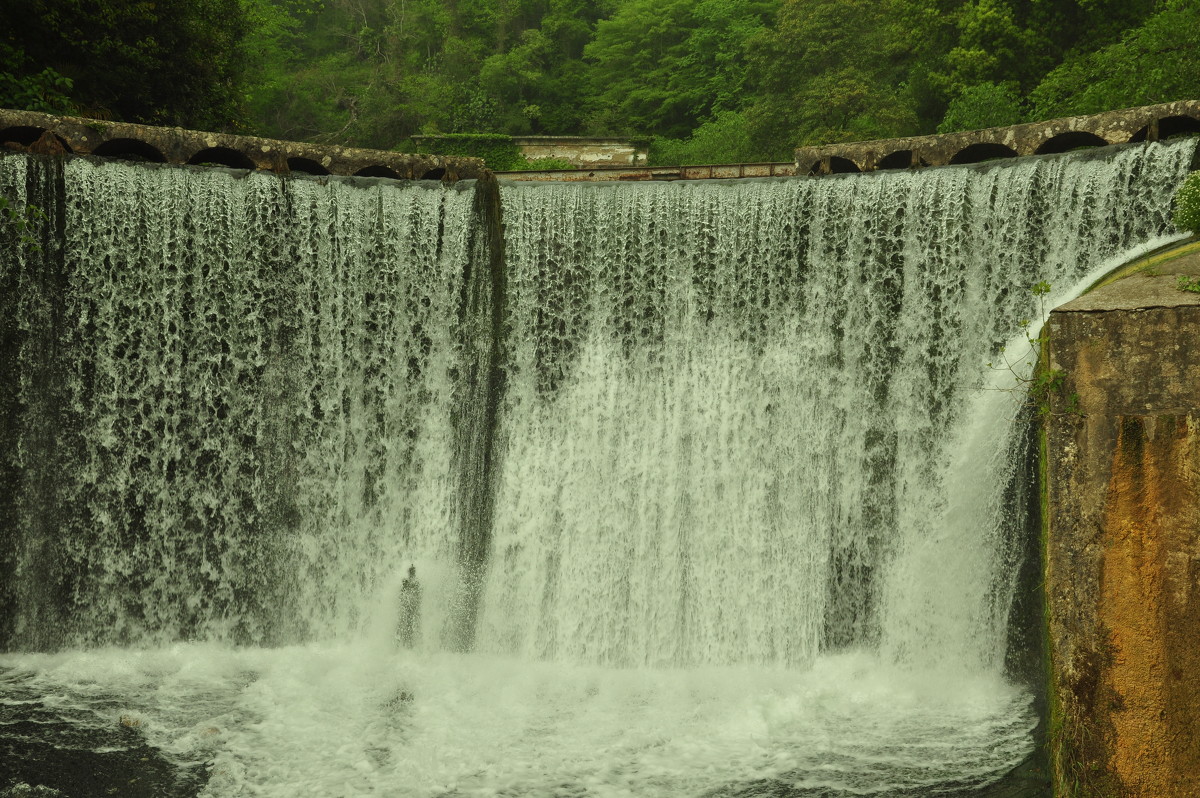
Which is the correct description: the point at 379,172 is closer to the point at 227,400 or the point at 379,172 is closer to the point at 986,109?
the point at 227,400

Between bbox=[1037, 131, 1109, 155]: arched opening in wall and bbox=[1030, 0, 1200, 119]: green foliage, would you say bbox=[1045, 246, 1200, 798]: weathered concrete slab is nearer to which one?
bbox=[1037, 131, 1109, 155]: arched opening in wall

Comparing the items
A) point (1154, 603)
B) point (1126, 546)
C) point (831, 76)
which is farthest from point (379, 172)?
point (831, 76)

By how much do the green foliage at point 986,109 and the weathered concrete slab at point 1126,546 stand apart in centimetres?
1060

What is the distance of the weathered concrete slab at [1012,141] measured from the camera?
9.98m

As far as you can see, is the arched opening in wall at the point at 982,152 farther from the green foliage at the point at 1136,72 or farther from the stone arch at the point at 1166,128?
the green foliage at the point at 1136,72

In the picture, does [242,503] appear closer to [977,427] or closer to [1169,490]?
[977,427]

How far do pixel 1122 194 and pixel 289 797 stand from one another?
859 centimetres

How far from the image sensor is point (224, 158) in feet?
38.0

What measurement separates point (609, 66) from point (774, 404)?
18.1m

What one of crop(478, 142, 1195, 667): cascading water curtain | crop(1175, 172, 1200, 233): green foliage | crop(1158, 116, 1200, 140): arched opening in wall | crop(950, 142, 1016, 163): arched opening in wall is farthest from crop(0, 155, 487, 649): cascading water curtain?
crop(1158, 116, 1200, 140): arched opening in wall

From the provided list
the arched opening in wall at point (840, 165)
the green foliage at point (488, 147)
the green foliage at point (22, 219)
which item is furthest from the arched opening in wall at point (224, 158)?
the green foliage at point (488, 147)

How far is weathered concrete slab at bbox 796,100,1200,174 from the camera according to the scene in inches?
393

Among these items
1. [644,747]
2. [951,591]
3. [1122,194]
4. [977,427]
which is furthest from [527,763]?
[1122,194]

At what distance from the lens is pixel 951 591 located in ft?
31.4
